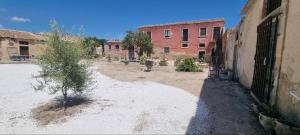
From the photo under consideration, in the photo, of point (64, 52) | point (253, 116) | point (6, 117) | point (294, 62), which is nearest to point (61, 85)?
point (64, 52)

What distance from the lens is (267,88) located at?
13.4 feet

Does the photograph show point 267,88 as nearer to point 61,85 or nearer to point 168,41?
point 61,85

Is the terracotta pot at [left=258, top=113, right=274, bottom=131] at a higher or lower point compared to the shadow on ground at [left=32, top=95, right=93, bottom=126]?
higher

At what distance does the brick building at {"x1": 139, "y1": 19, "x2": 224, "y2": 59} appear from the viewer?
23359 mm

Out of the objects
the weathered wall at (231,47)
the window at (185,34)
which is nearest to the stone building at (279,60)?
the weathered wall at (231,47)

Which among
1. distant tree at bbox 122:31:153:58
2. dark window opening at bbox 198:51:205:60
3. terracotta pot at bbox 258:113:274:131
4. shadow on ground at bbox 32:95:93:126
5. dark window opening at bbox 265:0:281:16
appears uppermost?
Answer: distant tree at bbox 122:31:153:58

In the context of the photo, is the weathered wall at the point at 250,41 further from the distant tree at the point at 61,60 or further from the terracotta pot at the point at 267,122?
the distant tree at the point at 61,60

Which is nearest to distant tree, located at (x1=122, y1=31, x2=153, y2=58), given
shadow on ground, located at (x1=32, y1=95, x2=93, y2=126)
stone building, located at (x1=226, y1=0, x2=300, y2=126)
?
shadow on ground, located at (x1=32, y1=95, x2=93, y2=126)

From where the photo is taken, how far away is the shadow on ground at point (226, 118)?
122 inches

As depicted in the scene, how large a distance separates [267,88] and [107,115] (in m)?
4.16

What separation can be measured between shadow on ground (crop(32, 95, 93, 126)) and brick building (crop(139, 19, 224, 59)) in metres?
21.4

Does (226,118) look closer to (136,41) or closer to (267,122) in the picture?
(267,122)

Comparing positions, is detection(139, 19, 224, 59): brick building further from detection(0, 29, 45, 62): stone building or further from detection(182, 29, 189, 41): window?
detection(0, 29, 45, 62): stone building

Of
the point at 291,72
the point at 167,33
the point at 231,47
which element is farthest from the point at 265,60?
the point at 167,33
